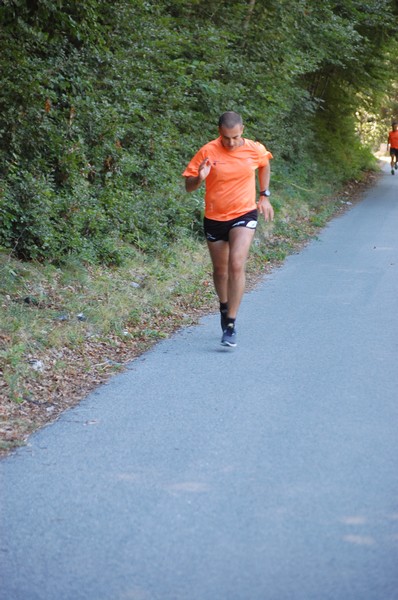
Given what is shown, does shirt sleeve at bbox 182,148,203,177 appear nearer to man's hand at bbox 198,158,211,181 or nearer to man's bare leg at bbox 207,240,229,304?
man's hand at bbox 198,158,211,181

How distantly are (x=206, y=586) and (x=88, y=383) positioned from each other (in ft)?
11.8

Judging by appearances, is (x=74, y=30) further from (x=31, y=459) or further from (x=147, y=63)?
(x=31, y=459)

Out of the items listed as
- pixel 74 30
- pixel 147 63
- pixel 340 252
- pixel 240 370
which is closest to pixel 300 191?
pixel 340 252

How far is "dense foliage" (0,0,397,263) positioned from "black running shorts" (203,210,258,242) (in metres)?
2.25

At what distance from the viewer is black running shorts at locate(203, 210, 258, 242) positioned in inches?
322

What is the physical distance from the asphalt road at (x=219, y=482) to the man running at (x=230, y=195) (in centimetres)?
63

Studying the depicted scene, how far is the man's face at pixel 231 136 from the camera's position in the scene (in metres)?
7.84

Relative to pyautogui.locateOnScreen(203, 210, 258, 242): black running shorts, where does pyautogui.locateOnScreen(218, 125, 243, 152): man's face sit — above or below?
above

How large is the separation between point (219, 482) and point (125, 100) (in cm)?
916

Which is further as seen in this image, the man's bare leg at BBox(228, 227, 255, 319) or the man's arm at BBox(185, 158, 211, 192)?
the man's bare leg at BBox(228, 227, 255, 319)

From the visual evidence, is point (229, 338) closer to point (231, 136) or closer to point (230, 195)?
point (230, 195)

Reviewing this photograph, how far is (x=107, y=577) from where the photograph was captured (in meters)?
3.80

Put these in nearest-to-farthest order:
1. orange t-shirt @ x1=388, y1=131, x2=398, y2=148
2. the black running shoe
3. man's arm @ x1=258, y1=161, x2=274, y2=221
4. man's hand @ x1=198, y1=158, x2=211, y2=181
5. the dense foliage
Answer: man's hand @ x1=198, y1=158, x2=211, y2=181 < the black running shoe < man's arm @ x1=258, y1=161, x2=274, y2=221 < the dense foliage < orange t-shirt @ x1=388, y1=131, x2=398, y2=148

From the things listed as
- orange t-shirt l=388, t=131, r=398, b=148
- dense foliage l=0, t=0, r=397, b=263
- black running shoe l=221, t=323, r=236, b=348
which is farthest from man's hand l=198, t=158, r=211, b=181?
orange t-shirt l=388, t=131, r=398, b=148
